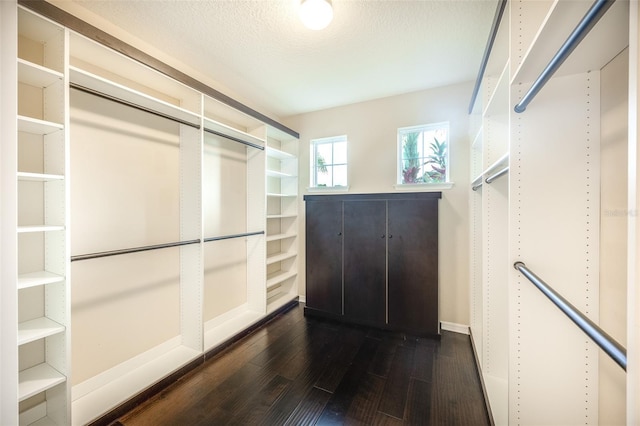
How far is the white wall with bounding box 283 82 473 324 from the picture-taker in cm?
277

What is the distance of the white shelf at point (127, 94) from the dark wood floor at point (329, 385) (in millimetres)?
2192

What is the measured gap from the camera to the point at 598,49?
929 mm

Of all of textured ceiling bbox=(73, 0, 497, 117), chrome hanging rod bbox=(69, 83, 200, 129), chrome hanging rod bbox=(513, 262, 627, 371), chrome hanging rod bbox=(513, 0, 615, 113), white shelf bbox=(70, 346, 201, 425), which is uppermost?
textured ceiling bbox=(73, 0, 497, 117)

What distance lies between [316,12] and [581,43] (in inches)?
54.3

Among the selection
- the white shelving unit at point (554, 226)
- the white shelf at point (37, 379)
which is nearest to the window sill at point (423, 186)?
the white shelving unit at point (554, 226)

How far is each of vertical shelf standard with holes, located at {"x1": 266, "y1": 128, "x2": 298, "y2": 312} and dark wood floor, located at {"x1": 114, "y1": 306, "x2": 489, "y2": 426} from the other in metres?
1.04

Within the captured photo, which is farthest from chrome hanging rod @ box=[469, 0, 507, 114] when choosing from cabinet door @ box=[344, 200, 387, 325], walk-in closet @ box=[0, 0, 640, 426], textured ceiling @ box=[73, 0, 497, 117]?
cabinet door @ box=[344, 200, 387, 325]

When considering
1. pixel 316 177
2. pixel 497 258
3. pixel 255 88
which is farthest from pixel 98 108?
pixel 497 258

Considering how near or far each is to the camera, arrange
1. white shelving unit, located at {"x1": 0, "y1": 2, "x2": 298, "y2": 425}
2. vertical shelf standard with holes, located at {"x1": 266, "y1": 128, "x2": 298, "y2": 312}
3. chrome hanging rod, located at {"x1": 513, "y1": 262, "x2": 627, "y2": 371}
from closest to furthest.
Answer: chrome hanging rod, located at {"x1": 513, "y1": 262, "x2": 627, "y2": 371} < white shelving unit, located at {"x1": 0, "y1": 2, "x2": 298, "y2": 425} < vertical shelf standard with holes, located at {"x1": 266, "y1": 128, "x2": 298, "y2": 312}

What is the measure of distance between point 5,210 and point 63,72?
2.70 feet

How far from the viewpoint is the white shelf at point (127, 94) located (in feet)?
5.18

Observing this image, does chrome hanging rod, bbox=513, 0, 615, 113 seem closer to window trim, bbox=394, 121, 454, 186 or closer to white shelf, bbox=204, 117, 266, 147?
window trim, bbox=394, 121, 454, 186

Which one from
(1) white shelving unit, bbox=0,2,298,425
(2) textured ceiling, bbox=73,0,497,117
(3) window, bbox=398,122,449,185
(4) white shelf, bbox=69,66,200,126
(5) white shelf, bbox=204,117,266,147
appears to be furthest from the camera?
(3) window, bbox=398,122,449,185

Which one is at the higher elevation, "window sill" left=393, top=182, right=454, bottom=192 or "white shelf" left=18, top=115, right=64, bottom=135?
"white shelf" left=18, top=115, right=64, bottom=135
